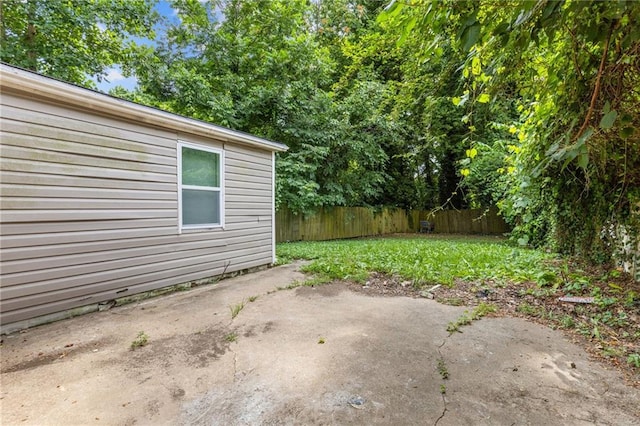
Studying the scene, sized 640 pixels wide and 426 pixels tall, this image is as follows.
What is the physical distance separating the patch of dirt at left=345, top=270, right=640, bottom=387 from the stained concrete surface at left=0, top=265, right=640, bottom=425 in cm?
19

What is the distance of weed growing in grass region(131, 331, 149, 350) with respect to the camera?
2.51 m

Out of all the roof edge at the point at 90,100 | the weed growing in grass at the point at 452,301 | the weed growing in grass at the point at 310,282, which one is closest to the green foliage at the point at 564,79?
the weed growing in grass at the point at 452,301

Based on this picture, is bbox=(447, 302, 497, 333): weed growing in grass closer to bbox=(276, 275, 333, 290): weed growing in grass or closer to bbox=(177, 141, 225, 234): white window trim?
bbox=(276, 275, 333, 290): weed growing in grass

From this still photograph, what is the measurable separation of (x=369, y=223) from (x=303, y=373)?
36.6 ft

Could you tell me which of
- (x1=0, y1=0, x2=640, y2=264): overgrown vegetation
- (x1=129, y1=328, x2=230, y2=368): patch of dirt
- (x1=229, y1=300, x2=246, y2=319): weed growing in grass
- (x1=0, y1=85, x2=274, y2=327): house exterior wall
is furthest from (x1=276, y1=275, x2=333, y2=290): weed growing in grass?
(x1=0, y1=0, x2=640, y2=264): overgrown vegetation

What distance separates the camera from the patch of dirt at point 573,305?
248 cm

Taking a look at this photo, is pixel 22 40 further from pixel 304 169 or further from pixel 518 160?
pixel 518 160

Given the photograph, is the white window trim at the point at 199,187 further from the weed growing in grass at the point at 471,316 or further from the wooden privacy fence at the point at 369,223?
the wooden privacy fence at the point at 369,223

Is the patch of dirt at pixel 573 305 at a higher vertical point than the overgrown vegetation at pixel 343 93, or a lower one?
lower

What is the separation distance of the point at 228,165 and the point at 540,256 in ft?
19.2

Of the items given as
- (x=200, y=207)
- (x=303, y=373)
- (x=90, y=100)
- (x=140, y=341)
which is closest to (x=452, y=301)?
(x=303, y=373)

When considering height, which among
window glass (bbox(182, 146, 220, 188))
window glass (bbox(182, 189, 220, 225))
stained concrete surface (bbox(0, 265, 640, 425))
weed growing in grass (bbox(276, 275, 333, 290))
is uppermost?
window glass (bbox(182, 146, 220, 188))

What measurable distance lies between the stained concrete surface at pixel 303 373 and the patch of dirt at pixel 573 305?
19 cm

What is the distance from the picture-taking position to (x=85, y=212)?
330cm
